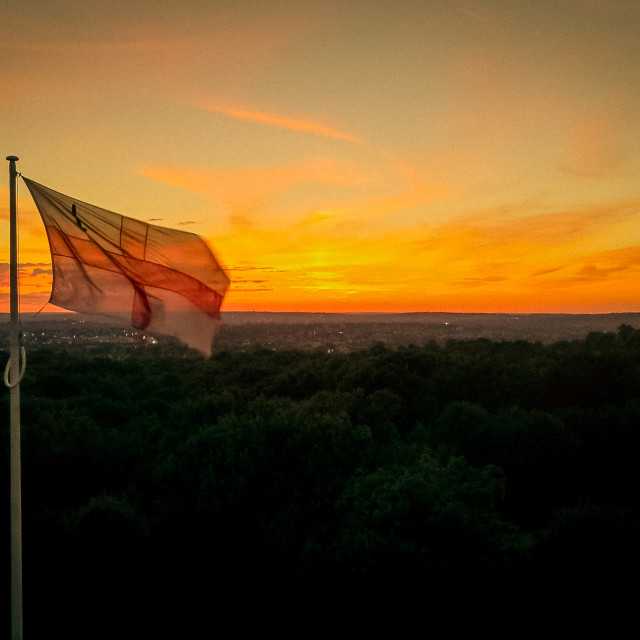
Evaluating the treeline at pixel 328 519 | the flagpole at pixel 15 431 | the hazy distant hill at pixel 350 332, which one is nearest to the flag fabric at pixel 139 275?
the flagpole at pixel 15 431

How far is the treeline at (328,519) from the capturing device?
13375mm

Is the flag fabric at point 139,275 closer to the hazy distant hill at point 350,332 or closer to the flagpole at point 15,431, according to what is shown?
the flagpole at point 15,431

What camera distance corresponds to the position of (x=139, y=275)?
7957mm

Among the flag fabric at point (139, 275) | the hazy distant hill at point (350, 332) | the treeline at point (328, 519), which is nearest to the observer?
the flag fabric at point (139, 275)

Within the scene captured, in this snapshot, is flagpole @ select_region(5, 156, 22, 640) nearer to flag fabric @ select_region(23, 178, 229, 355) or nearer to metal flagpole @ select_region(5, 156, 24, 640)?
metal flagpole @ select_region(5, 156, 24, 640)

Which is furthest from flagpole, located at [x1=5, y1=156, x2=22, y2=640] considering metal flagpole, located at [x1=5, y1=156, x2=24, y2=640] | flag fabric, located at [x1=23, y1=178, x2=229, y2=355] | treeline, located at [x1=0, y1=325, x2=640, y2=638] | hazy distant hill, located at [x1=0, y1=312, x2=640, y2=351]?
hazy distant hill, located at [x1=0, y1=312, x2=640, y2=351]

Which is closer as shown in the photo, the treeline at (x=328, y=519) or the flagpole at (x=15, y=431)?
the flagpole at (x=15, y=431)

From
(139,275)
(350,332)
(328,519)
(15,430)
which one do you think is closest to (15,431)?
(15,430)

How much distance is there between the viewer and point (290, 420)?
23.4 m

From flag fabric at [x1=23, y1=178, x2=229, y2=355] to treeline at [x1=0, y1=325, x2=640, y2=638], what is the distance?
26.7ft

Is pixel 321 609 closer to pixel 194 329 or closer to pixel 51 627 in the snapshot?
pixel 51 627

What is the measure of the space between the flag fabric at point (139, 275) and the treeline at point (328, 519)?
26.7 feet

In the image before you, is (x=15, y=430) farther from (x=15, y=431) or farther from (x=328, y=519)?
(x=328, y=519)

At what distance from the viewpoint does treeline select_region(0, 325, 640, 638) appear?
43.9 feet
